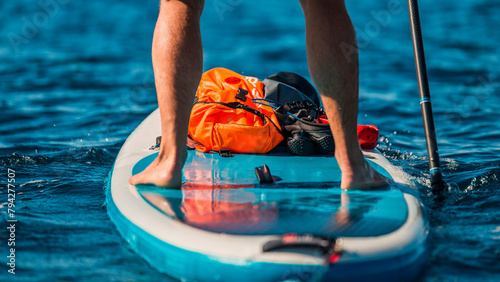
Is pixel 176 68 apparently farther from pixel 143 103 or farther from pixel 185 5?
pixel 143 103

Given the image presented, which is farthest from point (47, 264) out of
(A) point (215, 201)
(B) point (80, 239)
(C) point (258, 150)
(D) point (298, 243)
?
(C) point (258, 150)

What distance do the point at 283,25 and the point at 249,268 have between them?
346 inches

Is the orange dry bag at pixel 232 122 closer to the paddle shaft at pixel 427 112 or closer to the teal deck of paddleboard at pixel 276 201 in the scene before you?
the teal deck of paddleboard at pixel 276 201

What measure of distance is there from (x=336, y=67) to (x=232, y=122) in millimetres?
986

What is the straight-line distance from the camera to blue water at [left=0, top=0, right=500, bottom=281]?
2.46 metres

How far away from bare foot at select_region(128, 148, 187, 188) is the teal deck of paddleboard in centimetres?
4

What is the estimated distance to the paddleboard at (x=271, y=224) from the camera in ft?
6.35

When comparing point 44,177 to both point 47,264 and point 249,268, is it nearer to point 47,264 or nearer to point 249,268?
point 47,264

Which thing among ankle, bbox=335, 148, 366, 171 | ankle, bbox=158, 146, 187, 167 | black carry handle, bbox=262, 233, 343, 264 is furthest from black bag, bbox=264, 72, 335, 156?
black carry handle, bbox=262, 233, 343, 264

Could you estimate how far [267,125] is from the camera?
318 centimetres

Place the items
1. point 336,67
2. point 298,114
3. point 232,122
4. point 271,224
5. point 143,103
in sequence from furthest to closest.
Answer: point 143,103
point 298,114
point 232,122
point 336,67
point 271,224

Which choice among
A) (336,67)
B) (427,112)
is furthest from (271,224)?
(427,112)

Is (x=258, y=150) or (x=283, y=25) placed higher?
(x=283, y=25)

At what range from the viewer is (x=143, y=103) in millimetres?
5840
